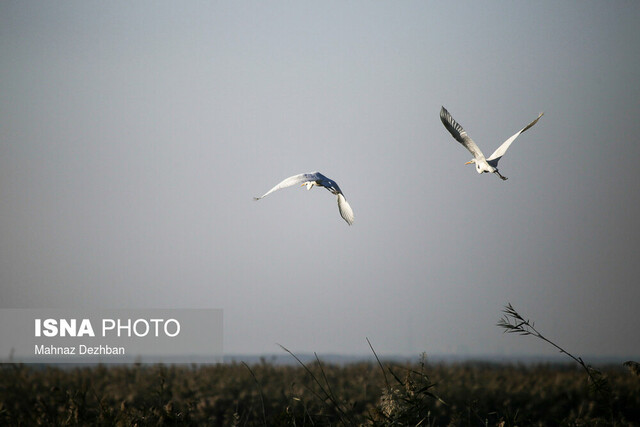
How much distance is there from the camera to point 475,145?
6.21 meters

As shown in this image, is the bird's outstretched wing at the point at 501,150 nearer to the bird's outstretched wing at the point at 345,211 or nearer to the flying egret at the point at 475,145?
the flying egret at the point at 475,145

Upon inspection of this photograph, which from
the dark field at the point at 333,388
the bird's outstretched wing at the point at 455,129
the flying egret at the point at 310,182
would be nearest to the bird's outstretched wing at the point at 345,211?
the flying egret at the point at 310,182

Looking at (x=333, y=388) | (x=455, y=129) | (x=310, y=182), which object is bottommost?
(x=333, y=388)

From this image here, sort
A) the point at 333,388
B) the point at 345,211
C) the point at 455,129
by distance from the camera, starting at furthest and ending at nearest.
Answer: the point at 333,388, the point at 345,211, the point at 455,129

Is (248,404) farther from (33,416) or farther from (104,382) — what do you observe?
(33,416)

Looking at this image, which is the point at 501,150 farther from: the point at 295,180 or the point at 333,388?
the point at 333,388

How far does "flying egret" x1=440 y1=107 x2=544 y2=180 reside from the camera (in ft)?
19.4

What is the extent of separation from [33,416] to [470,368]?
12.4m

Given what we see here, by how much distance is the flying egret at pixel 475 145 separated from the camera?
5.92m

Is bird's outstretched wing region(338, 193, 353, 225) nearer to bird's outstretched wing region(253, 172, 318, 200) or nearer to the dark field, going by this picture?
bird's outstretched wing region(253, 172, 318, 200)

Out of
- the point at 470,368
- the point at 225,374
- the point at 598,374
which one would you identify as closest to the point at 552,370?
the point at 470,368

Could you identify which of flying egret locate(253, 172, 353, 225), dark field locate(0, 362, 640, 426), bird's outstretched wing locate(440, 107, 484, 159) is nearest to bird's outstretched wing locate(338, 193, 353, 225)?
flying egret locate(253, 172, 353, 225)

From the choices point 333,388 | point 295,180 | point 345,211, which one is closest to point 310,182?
point 295,180

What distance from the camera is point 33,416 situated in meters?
3.96
